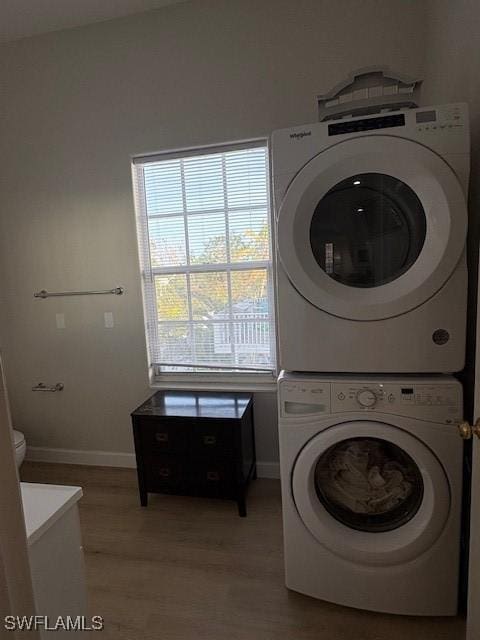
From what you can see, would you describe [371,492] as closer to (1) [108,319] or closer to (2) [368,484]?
(2) [368,484]

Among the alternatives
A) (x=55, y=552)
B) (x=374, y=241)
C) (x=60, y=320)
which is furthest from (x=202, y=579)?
(x=60, y=320)

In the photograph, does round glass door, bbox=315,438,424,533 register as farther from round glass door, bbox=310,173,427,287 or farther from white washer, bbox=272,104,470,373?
round glass door, bbox=310,173,427,287

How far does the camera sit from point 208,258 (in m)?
2.29

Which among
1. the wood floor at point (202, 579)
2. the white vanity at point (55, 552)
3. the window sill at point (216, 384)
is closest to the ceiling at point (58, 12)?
the window sill at point (216, 384)

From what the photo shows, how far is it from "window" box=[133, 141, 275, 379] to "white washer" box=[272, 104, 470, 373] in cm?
88

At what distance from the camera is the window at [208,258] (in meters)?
2.18

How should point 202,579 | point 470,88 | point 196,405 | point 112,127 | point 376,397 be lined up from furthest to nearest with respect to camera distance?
point 112,127 < point 196,405 < point 202,579 < point 470,88 < point 376,397

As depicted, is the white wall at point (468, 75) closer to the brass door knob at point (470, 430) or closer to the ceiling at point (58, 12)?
the brass door knob at point (470, 430)

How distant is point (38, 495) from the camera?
95cm

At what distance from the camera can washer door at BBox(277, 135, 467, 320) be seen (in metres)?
1.17

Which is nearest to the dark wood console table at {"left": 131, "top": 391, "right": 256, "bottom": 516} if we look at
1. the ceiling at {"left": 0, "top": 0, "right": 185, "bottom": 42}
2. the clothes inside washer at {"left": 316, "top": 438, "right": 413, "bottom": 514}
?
the clothes inside washer at {"left": 316, "top": 438, "right": 413, "bottom": 514}

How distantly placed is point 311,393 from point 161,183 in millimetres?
1662

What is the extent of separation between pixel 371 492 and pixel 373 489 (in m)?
0.01

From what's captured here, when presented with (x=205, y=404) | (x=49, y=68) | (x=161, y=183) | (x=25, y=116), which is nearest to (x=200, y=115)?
(x=161, y=183)
